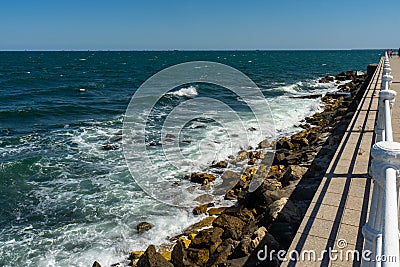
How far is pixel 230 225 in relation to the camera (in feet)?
24.1

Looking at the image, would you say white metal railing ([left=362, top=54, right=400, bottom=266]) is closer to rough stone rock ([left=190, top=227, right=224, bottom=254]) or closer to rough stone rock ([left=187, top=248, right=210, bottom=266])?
rough stone rock ([left=187, top=248, right=210, bottom=266])

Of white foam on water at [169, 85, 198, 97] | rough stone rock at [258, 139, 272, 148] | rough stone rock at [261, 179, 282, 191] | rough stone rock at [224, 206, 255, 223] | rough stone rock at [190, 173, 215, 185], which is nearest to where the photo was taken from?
rough stone rock at [224, 206, 255, 223]

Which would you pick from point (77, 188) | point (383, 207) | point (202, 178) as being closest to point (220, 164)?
point (202, 178)

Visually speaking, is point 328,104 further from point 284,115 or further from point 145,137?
point 145,137

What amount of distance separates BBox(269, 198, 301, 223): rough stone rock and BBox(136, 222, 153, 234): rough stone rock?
3302 millimetres

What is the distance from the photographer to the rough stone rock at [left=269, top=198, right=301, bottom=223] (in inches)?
233

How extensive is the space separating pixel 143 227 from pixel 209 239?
2099mm

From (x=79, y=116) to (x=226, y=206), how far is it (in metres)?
17.3

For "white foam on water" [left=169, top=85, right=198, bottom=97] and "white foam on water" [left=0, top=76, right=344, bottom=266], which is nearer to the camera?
"white foam on water" [left=0, top=76, right=344, bottom=266]

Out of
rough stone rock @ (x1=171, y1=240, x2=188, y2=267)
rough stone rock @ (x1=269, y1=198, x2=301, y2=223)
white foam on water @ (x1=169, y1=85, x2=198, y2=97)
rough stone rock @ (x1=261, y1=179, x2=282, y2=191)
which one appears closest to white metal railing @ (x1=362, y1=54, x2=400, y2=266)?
rough stone rock @ (x1=269, y1=198, x2=301, y2=223)

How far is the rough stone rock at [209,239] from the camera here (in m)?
6.82

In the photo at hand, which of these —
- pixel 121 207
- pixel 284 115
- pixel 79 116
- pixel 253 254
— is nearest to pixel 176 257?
pixel 253 254

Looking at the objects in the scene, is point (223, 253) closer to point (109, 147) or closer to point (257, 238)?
point (257, 238)

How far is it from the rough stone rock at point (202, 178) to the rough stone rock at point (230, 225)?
328cm
